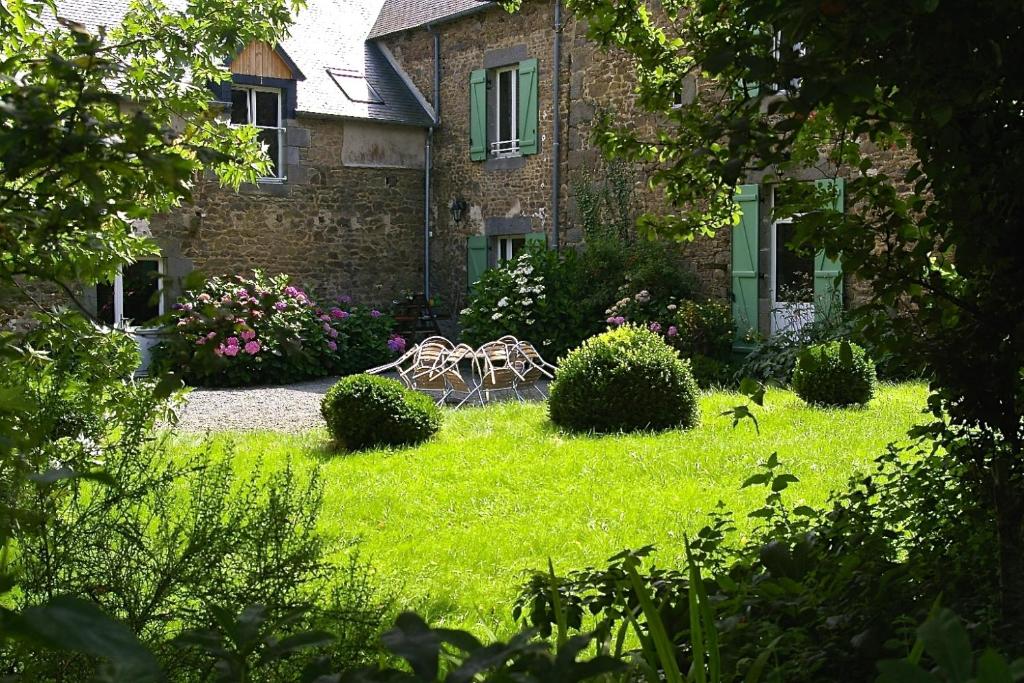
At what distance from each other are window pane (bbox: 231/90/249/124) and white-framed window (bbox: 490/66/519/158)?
11.7 feet

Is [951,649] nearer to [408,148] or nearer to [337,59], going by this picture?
[408,148]

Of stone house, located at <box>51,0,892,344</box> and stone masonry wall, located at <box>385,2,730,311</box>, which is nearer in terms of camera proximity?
stone masonry wall, located at <box>385,2,730,311</box>

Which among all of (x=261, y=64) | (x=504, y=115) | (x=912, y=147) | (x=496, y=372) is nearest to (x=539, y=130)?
(x=504, y=115)

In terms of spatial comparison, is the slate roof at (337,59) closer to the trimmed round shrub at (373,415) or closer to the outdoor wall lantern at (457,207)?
the outdoor wall lantern at (457,207)

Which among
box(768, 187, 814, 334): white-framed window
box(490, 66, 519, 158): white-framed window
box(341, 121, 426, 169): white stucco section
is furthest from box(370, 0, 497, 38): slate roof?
box(768, 187, 814, 334): white-framed window

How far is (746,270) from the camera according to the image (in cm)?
1270

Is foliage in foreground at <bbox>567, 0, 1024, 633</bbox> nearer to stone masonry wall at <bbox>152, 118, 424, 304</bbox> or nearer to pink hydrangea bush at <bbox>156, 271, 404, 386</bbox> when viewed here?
pink hydrangea bush at <bbox>156, 271, 404, 386</bbox>

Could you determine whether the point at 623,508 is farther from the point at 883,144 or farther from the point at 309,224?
the point at 309,224

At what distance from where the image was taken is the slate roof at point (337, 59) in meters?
15.1

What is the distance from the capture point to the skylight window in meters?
15.9

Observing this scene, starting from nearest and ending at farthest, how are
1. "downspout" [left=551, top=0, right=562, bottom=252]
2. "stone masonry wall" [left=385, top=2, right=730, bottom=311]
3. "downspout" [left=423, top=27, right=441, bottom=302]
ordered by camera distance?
1. "stone masonry wall" [left=385, top=2, right=730, bottom=311]
2. "downspout" [left=551, top=0, right=562, bottom=252]
3. "downspout" [left=423, top=27, right=441, bottom=302]

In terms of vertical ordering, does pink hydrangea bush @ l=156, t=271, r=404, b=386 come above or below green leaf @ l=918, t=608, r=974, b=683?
below

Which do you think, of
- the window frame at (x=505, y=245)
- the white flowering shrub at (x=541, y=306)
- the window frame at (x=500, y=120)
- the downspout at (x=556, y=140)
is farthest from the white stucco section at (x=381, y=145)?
the white flowering shrub at (x=541, y=306)

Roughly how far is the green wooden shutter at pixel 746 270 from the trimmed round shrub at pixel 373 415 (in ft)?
17.2
